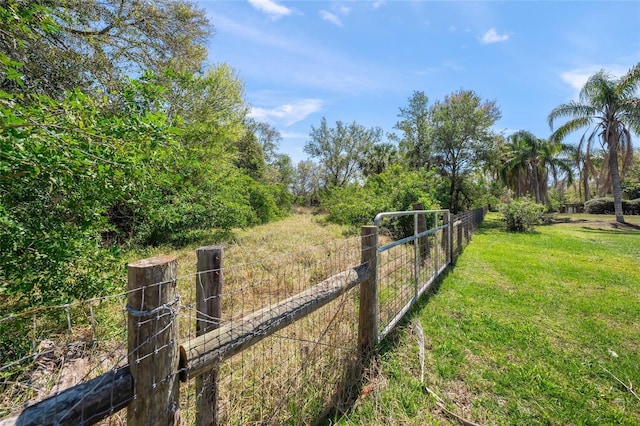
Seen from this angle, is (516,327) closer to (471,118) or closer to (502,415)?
(502,415)

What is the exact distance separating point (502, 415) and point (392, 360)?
97 centimetres

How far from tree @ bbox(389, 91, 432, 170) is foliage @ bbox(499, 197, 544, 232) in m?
5.94

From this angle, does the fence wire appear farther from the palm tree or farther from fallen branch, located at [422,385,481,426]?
the palm tree

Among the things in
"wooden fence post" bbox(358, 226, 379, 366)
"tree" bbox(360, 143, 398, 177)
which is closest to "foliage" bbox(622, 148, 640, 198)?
"tree" bbox(360, 143, 398, 177)

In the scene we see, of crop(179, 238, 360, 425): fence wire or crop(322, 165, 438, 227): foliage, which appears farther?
crop(322, 165, 438, 227): foliage

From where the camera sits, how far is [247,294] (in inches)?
181

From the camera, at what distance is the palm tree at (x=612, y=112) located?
595 inches

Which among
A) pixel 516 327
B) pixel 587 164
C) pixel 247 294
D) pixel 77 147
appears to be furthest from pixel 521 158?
pixel 77 147

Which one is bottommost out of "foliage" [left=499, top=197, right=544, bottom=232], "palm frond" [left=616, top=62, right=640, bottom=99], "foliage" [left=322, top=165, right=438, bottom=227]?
"foliage" [left=499, top=197, right=544, bottom=232]

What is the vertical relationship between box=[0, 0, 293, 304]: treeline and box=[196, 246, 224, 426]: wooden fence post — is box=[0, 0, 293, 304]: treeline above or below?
above

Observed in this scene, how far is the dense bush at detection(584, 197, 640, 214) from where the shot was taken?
25.3 meters

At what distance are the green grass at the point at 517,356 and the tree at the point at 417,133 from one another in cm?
1400

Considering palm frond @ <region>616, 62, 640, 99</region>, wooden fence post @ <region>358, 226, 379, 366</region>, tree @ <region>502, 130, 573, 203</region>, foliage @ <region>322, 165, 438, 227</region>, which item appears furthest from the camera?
tree @ <region>502, 130, 573, 203</region>

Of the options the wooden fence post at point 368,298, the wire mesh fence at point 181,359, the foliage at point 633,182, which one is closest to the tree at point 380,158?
the foliage at point 633,182
